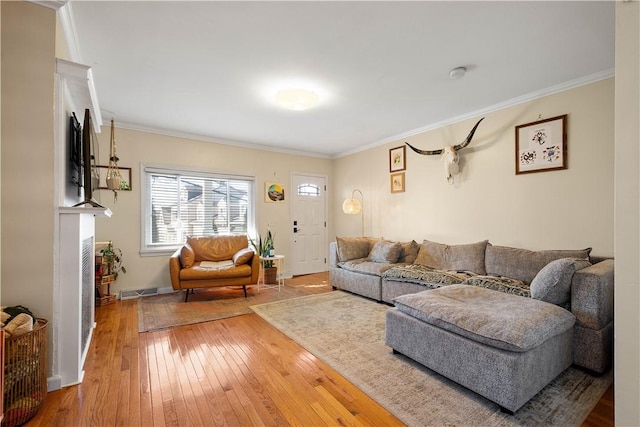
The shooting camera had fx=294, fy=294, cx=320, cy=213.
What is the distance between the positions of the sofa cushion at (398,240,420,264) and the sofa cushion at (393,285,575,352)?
1776 millimetres

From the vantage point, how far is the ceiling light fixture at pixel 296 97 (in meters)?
2.97

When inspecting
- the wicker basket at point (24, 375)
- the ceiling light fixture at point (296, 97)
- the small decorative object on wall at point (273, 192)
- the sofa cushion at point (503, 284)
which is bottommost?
the wicker basket at point (24, 375)


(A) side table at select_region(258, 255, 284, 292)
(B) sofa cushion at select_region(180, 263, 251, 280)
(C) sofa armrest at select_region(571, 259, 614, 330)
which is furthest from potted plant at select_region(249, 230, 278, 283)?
(C) sofa armrest at select_region(571, 259, 614, 330)

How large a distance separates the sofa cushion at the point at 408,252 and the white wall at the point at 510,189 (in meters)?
0.24

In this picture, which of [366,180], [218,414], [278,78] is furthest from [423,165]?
[218,414]

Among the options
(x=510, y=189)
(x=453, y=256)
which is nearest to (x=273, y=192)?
(x=453, y=256)

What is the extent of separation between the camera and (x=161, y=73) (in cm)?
274

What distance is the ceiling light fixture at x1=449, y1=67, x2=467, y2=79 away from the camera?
265 cm

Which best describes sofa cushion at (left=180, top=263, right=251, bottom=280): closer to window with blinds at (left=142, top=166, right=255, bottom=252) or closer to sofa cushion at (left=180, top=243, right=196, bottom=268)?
sofa cushion at (left=180, top=243, right=196, bottom=268)

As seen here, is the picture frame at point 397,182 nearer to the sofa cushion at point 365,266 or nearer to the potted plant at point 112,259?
the sofa cushion at point 365,266

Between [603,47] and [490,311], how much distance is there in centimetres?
229

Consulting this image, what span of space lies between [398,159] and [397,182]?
0.38 m

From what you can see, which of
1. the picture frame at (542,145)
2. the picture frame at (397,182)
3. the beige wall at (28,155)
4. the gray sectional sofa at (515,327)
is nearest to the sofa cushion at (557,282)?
the gray sectional sofa at (515,327)

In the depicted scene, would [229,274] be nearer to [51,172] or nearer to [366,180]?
[51,172]
